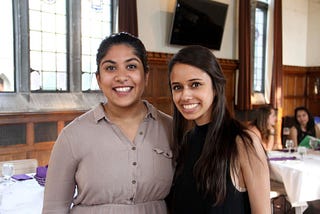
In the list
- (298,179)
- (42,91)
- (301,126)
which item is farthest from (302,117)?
(42,91)

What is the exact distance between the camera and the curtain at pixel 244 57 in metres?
6.95

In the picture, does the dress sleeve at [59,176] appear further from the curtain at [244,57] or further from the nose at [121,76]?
the curtain at [244,57]

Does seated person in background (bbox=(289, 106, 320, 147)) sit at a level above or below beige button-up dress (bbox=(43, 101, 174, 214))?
below

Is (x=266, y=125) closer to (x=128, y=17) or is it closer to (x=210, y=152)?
(x=128, y=17)

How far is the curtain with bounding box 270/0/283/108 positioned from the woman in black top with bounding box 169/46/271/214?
6714 mm

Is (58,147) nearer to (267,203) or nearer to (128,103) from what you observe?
(128,103)

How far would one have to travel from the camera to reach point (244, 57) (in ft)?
23.0

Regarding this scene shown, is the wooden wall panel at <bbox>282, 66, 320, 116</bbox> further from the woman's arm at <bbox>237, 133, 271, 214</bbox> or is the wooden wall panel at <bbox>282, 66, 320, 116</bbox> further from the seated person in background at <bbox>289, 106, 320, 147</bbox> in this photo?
the woman's arm at <bbox>237, 133, 271, 214</bbox>

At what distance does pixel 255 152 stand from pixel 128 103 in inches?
20.2

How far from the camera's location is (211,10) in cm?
639

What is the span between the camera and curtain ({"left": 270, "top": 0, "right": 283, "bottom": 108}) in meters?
7.74

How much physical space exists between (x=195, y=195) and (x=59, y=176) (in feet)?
1.72

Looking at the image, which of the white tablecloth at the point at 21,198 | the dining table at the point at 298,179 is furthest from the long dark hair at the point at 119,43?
the dining table at the point at 298,179

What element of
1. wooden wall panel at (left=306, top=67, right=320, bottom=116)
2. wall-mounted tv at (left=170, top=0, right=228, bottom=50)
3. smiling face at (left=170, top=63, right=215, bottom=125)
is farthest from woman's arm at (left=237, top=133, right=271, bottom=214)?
wooden wall panel at (left=306, top=67, right=320, bottom=116)
